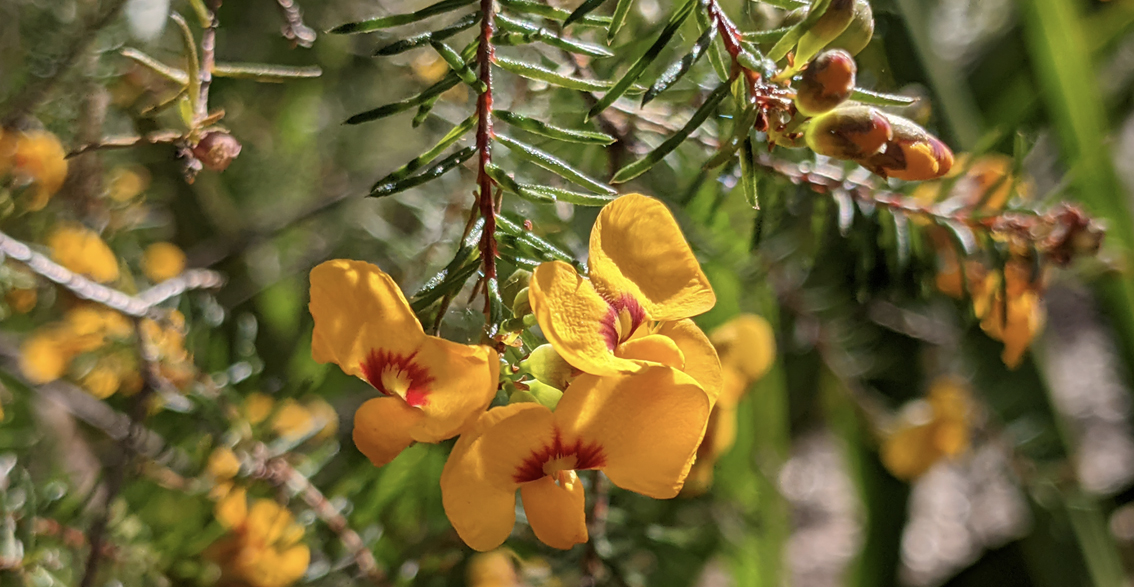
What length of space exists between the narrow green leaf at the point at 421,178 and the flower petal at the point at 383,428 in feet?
0.34

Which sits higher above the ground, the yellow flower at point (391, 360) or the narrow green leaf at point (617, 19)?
the narrow green leaf at point (617, 19)

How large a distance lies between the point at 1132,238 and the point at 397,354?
1331 millimetres

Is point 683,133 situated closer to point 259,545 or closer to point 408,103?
point 408,103

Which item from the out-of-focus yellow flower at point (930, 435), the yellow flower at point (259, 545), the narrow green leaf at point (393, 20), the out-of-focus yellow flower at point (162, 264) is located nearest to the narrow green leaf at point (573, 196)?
the narrow green leaf at point (393, 20)

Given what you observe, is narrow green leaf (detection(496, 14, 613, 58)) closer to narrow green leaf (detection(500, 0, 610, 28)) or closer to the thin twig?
narrow green leaf (detection(500, 0, 610, 28))

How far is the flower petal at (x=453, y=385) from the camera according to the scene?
0.32 meters

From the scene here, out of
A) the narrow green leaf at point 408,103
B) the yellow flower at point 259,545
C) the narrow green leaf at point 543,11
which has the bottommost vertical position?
the yellow flower at point 259,545

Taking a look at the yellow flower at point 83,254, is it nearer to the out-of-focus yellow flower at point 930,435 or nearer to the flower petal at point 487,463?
the flower petal at point 487,463

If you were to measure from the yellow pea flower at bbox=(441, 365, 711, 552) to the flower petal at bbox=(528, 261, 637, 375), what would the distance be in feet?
0.04

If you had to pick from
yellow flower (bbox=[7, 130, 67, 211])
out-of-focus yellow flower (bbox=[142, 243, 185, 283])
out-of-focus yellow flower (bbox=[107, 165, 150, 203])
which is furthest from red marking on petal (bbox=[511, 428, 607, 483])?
out-of-focus yellow flower (bbox=[107, 165, 150, 203])

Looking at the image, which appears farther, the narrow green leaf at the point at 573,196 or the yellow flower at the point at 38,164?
the yellow flower at the point at 38,164

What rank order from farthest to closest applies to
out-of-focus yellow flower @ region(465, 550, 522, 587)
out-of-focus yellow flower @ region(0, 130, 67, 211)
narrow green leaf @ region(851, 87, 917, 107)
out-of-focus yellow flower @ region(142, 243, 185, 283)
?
out-of-focus yellow flower @ region(465, 550, 522, 587)
out-of-focus yellow flower @ region(142, 243, 185, 283)
out-of-focus yellow flower @ region(0, 130, 67, 211)
narrow green leaf @ region(851, 87, 917, 107)

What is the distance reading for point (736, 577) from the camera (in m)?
1.25

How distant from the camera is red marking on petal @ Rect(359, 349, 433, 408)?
345 mm
